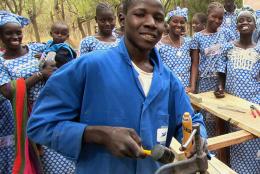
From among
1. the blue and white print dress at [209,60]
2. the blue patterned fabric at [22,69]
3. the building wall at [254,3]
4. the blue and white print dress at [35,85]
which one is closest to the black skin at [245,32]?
the blue and white print dress at [209,60]

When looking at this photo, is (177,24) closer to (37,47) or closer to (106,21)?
(106,21)

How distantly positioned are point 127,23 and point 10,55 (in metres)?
1.77

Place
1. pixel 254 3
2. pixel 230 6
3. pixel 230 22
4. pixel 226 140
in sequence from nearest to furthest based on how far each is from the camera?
pixel 226 140, pixel 230 22, pixel 230 6, pixel 254 3

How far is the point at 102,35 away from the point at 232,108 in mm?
1686

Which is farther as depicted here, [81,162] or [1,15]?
[1,15]

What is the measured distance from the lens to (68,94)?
1291 millimetres

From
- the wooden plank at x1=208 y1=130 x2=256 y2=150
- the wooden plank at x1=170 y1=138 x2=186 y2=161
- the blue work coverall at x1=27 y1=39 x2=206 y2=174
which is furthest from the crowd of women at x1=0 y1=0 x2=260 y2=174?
the wooden plank at x1=170 y1=138 x2=186 y2=161

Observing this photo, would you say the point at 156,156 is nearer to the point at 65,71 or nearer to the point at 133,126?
the point at 133,126

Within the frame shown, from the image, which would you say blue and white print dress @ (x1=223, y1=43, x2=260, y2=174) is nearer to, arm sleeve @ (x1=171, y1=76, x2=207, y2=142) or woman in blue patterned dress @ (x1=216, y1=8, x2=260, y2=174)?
woman in blue patterned dress @ (x1=216, y1=8, x2=260, y2=174)

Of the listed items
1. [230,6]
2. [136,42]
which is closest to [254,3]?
[230,6]

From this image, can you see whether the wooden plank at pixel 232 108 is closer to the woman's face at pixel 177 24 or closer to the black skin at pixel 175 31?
the black skin at pixel 175 31

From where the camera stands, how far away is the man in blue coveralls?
1.26 metres

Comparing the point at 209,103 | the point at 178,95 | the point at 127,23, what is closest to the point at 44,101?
the point at 127,23

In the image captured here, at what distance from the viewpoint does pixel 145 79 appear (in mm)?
1412
